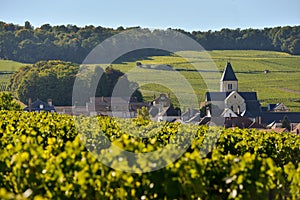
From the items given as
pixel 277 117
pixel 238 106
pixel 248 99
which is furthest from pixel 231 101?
pixel 277 117

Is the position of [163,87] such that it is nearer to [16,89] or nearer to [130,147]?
[16,89]

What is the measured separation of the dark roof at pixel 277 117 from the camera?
89.0 m

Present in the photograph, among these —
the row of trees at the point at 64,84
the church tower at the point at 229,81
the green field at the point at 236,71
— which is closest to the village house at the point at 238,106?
the church tower at the point at 229,81

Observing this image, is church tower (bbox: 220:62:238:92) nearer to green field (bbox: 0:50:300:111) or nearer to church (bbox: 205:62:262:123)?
church (bbox: 205:62:262:123)

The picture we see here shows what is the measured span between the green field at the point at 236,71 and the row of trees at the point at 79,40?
7.39m

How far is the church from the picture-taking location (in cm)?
9525

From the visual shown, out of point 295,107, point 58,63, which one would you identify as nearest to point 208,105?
point 295,107

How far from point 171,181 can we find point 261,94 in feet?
334

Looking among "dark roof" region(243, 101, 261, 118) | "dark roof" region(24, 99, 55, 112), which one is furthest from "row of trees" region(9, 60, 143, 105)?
"dark roof" region(243, 101, 261, 118)

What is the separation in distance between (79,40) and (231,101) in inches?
1547

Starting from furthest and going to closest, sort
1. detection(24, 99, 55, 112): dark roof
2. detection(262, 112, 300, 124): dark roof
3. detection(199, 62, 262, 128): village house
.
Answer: detection(199, 62, 262, 128): village house → detection(262, 112, 300, 124): dark roof → detection(24, 99, 55, 112): dark roof

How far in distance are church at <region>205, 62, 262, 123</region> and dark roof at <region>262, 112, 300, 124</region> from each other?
4.63 feet

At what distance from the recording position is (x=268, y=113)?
91812 mm

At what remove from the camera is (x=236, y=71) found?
120m
